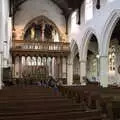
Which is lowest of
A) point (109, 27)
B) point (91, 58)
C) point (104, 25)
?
point (91, 58)

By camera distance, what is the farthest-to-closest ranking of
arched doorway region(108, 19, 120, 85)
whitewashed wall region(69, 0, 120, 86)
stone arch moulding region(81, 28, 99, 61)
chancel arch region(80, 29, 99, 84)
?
arched doorway region(108, 19, 120, 85), chancel arch region(80, 29, 99, 84), stone arch moulding region(81, 28, 99, 61), whitewashed wall region(69, 0, 120, 86)

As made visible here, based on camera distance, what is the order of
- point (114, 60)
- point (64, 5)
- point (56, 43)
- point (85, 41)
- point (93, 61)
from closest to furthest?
1. point (85, 41)
2. point (114, 60)
3. point (56, 43)
4. point (64, 5)
5. point (93, 61)

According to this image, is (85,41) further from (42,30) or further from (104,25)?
(42,30)

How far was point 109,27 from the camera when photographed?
19.5m

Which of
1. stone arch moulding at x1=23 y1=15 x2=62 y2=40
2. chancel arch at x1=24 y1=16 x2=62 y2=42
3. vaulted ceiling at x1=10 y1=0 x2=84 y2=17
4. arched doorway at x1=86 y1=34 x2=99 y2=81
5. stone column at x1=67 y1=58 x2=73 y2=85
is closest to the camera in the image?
vaulted ceiling at x1=10 y1=0 x2=84 y2=17

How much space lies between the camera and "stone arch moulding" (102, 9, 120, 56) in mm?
18544

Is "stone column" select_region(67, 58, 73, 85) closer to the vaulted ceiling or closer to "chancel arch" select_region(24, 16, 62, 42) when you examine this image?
"chancel arch" select_region(24, 16, 62, 42)

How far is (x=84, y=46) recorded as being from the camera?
2527cm

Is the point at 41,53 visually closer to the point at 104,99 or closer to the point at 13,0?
the point at 13,0

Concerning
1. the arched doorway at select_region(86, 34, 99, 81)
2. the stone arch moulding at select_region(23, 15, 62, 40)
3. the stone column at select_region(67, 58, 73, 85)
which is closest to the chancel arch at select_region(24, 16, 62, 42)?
the stone arch moulding at select_region(23, 15, 62, 40)

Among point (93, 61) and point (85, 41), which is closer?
point (85, 41)

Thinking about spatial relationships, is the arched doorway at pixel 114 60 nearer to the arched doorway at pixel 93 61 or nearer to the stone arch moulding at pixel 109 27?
the arched doorway at pixel 93 61

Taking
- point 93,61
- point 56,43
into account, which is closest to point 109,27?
point 56,43

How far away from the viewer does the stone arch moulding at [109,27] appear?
60.8 feet
